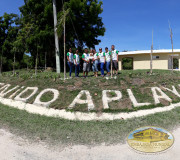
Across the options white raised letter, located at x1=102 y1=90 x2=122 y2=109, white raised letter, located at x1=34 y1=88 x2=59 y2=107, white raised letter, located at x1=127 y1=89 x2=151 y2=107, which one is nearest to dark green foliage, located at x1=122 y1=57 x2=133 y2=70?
white raised letter, located at x1=127 y1=89 x2=151 y2=107

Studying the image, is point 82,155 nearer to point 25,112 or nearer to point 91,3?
point 25,112

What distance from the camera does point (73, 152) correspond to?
375cm

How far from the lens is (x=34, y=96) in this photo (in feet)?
23.2

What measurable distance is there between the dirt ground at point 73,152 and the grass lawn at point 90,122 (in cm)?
28

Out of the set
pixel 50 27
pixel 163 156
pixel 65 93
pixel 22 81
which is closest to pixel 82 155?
pixel 163 156

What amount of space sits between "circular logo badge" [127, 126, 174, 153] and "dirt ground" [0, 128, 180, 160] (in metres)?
0.13

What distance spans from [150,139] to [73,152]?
191cm

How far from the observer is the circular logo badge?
373cm

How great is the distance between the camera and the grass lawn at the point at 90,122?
441cm

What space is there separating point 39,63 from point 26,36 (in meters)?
4.59

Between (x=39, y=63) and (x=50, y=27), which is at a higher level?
(x=50, y=27)

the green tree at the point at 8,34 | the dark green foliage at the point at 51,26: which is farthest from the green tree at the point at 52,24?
the green tree at the point at 8,34

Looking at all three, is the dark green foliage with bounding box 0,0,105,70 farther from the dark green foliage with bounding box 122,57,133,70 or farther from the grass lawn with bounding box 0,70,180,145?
the dark green foliage with bounding box 122,57,133,70

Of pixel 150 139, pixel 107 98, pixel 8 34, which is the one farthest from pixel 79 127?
pixel 8 34
